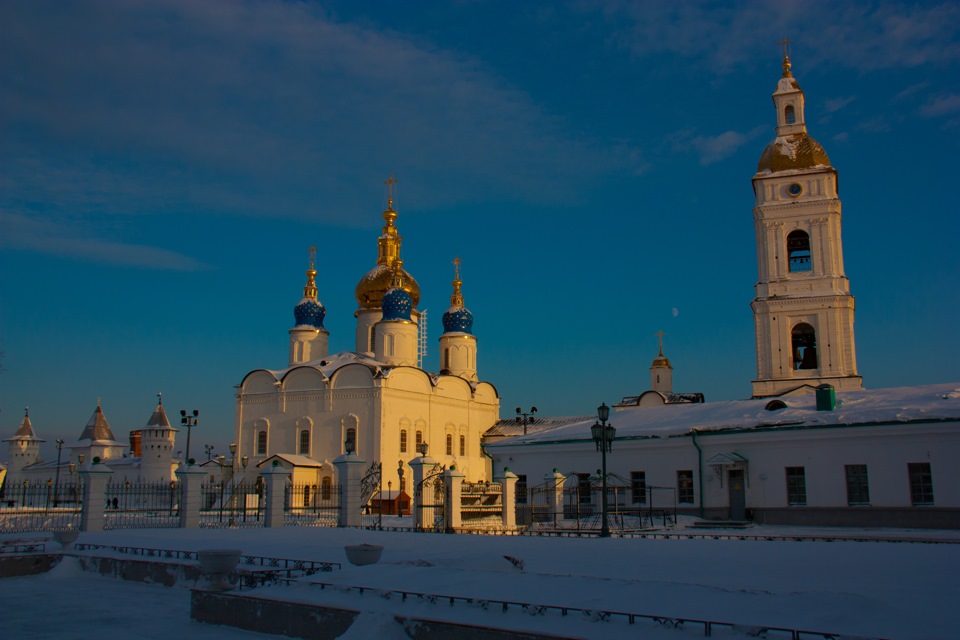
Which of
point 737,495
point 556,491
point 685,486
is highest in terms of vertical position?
point 685,486

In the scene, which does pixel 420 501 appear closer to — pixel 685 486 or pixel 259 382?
pixel 685 486

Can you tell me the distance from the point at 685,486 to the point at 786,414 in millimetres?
3431

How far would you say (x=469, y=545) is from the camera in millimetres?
14734

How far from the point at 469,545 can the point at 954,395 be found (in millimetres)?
14008

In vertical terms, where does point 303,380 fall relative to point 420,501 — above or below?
above

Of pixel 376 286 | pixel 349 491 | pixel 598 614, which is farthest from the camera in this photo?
pixel 376 286

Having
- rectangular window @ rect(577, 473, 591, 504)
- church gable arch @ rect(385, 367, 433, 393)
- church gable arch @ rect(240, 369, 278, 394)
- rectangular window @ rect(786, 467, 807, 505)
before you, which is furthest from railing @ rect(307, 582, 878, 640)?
church gable arch @ rect(240, 369, 278, 394)

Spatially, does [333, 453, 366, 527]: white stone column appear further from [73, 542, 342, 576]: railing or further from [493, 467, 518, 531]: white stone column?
[73, 542, 342, 576]: railing

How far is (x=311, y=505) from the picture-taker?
3619cm

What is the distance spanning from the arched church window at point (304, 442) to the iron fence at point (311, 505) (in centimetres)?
217

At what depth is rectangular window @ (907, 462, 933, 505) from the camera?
64.4 ft

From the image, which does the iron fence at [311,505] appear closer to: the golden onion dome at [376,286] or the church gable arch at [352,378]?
the church gable arch at [352,378]

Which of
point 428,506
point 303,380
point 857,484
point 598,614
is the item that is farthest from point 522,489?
point 598,614

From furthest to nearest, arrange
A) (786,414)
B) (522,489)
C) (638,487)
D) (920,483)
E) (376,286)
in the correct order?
(376,286), (522,489), (638,487), (786,414), (920,483)
